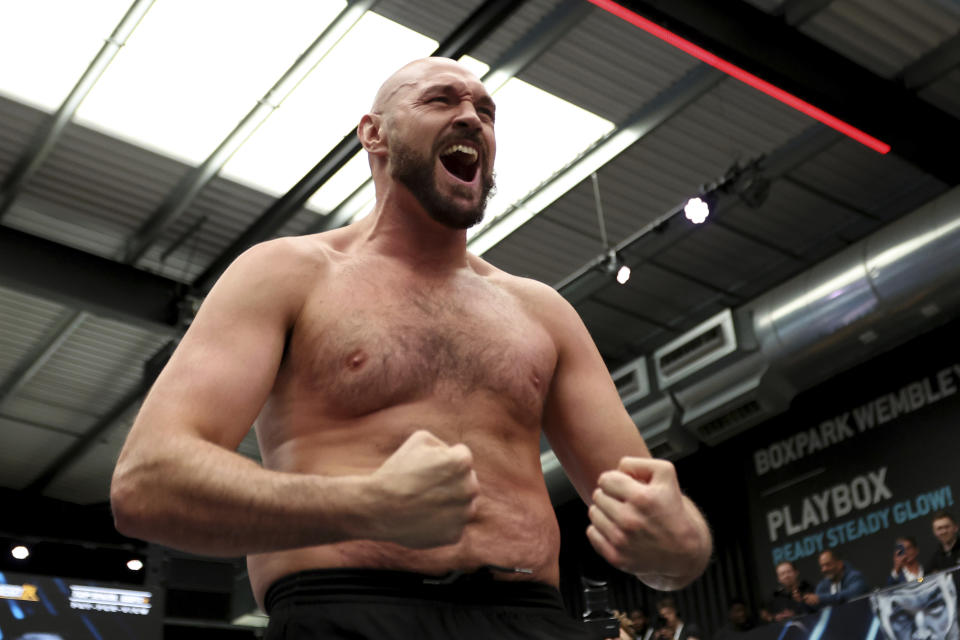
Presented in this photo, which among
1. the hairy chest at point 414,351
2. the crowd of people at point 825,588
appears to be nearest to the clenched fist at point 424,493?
the hairy chest at point 414,351

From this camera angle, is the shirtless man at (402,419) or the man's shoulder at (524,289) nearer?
the shirtless man at (402,419)

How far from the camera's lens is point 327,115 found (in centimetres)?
730

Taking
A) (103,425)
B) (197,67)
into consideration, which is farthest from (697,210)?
(103,425)

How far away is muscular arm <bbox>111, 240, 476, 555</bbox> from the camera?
1218 millimetres

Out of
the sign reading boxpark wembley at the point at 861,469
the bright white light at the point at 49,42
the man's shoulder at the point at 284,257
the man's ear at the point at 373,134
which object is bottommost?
the man's shoulder at the point at 284,257

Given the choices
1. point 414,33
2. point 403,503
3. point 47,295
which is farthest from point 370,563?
point 47,295

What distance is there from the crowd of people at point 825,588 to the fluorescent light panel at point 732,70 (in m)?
2.62

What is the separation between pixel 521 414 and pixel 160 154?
661cm

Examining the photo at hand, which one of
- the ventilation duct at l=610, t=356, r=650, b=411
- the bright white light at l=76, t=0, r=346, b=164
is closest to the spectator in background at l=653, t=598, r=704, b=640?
the ventilation duct at l=610, t=356, r=650, b=411

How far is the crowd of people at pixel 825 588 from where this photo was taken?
736 centimetres

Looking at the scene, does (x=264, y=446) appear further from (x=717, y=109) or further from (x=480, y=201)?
(x=717, y=109)

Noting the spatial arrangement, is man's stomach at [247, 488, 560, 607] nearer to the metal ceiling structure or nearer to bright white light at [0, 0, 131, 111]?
the metal ceiling structure

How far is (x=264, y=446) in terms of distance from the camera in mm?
1591

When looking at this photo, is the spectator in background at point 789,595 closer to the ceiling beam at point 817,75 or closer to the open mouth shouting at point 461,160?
the ceiling beam at point 817,75
